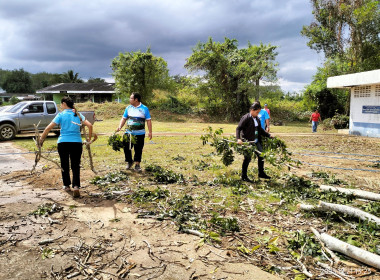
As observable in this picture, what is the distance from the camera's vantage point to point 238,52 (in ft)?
110

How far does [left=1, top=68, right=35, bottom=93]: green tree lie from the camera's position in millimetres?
76562

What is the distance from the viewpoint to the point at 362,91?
1884 centimetres

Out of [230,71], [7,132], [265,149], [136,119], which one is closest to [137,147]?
[136,119]

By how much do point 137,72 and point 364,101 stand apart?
78.8 feet

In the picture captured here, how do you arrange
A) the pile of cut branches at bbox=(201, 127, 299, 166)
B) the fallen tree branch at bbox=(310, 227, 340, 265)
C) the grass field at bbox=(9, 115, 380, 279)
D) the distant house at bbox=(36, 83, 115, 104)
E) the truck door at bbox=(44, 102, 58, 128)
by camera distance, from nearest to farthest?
the fallen tree branch at bbox=(310, 227, 340, 265)
the grass field at bbox=(9, 115, 380, 279)
the pile of cut branches at bbox=(201, 127, 299, 166)
the truck door at bbox=(44, 102, 58, 128)
the distant house at bbox=(36, 83, 115, 104)

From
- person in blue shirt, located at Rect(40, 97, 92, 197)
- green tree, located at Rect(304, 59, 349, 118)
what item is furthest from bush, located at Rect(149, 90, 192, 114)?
person in blue shirt, located at Rect(40, 97, 92, 197)

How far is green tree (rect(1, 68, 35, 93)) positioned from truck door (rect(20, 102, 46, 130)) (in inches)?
2924

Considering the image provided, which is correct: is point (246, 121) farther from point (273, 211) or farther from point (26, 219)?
point (26, 219)

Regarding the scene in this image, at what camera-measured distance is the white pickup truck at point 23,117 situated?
1384cm

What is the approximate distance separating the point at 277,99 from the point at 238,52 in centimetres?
745

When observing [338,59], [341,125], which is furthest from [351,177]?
[338,59]

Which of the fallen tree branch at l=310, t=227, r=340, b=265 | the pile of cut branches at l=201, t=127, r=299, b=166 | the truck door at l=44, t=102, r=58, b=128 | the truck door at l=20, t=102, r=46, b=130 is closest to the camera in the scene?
the fallen tree branch at l=310, t=227, r=340, b=265

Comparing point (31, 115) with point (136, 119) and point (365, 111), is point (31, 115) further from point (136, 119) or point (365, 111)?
point (365, 111)

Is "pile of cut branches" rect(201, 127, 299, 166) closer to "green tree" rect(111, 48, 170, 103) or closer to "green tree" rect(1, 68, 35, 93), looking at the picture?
"green tree" rect(111, 48, 170, 103)
